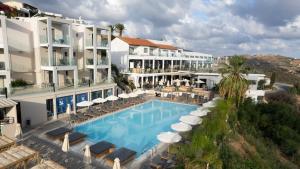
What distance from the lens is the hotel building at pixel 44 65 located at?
60.2 feet

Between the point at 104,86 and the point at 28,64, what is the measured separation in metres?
9.14

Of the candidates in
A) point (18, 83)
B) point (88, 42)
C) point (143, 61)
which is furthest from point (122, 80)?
point (18, 83)

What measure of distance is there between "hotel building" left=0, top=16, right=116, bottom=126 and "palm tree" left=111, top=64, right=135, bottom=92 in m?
6.15

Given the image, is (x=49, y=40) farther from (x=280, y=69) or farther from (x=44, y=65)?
(x=280, y=69)

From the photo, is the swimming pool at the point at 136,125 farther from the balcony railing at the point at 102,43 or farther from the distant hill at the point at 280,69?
the distant hill at the point at 280,69

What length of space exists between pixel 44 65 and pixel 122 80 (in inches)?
583

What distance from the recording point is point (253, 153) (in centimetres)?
1855

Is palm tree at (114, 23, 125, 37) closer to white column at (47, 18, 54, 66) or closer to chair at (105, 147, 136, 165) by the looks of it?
white column at (47, 18, 54, 66)

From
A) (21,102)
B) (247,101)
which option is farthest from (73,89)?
(247,101)

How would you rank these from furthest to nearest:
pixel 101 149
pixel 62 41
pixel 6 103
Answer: pixel 62 41 < pixel 6 103 < pixel 101 149

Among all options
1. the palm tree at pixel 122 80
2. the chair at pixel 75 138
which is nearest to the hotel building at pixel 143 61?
the palm tree at pixel 122 80

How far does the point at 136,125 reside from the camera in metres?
20.9

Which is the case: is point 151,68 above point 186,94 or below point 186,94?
above

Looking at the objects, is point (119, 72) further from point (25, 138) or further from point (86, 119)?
point (25, 138)
